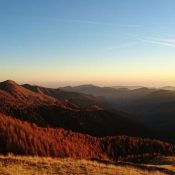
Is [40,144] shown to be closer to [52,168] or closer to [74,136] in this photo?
[52,168]

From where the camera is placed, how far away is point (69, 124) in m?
85.5

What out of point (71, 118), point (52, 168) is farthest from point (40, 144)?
point (71, 118)

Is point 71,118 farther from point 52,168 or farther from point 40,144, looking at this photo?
point 52,168

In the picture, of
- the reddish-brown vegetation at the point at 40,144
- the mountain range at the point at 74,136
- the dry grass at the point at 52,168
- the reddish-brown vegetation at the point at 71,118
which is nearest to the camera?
the dry grass at the point at 52,168

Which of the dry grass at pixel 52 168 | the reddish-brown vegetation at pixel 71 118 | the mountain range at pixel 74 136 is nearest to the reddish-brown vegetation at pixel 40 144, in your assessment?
the mountain range at pixel 74 136

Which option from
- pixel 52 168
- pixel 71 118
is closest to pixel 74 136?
pixel 52 168

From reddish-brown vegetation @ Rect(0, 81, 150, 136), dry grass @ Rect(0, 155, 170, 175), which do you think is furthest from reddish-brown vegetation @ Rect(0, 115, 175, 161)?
reddish-brown vegetation @ Rect(0, 81, 150, 136)

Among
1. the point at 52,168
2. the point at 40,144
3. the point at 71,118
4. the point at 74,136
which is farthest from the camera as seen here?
the point at 71,118

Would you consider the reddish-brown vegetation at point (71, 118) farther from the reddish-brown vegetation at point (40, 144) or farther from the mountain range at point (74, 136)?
the reddish-brown vegetation at point (40, 144)

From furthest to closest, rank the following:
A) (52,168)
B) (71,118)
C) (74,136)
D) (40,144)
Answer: (71,118), (74,136), (40,144), (52,168)

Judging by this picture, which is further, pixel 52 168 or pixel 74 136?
pixel 74 136

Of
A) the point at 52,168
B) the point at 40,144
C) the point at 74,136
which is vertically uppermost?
the point at 52,168

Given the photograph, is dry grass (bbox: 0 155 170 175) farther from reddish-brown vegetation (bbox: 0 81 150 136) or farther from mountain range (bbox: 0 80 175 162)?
reddish-brown vegetation (bbox: 0 81 150 136)

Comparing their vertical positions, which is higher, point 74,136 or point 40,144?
point 40,144
